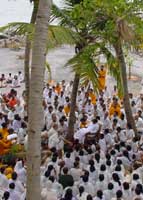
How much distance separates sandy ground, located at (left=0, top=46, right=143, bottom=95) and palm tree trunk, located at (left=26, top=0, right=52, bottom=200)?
32.8 feet

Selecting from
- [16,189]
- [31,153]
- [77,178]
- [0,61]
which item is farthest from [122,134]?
[0,61]

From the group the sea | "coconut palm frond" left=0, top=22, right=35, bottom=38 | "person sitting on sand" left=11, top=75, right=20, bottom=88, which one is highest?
"coconut palm frond" left=0, top=22, right=35, bottom=38

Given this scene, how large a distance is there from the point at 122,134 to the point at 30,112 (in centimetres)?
489

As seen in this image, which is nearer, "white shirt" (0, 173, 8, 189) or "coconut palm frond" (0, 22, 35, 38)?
"coconut palm frond" (0, 22, 35, 38)

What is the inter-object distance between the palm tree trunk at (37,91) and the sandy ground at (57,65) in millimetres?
10011

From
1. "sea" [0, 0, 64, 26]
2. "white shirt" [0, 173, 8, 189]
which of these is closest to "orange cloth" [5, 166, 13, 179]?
"white shirt" [0, 173, 8, 189]

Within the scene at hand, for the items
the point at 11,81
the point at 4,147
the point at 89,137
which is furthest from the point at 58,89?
the point at 4,147

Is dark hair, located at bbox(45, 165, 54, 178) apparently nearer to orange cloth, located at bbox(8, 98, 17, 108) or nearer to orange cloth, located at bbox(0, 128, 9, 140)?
orange cloth, located at bbox(0, 128, 9, 140)

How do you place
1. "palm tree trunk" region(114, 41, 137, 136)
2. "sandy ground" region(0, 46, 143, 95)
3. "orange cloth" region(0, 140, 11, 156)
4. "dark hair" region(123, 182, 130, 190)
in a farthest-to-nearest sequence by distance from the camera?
"sandy ground" region(0, 46, 143, 95), "orange cloth" region(0, 140, 11, 156), "palm tree trunk" region(114, 41, 137, 136), "dark hair" region(123, 182, 130, 190)

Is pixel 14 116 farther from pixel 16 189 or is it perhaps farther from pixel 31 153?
pixel 31 153

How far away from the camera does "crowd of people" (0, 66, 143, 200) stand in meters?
7.14

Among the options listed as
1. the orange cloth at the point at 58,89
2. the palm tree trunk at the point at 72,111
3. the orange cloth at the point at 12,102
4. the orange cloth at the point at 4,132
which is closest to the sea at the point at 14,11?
the orange cloth at the point at 58,89

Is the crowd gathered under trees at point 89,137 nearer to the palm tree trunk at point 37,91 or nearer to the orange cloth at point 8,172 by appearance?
the orange cloth at point 8,172

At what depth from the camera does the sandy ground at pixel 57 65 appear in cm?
1603
